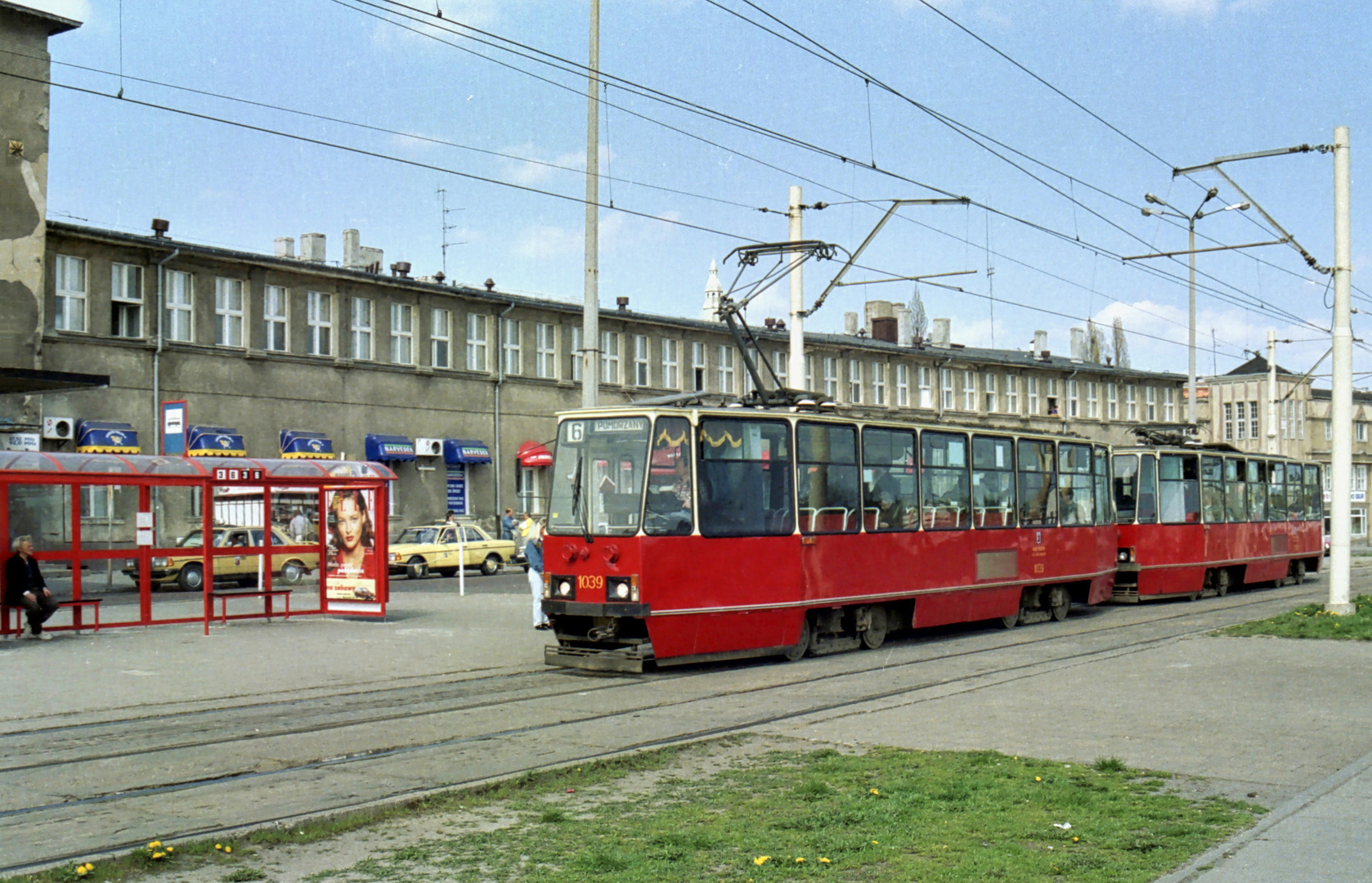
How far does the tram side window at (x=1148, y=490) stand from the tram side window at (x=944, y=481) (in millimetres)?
8721

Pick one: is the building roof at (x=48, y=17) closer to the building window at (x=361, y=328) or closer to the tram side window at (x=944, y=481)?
the building window at (x=361, y=328)

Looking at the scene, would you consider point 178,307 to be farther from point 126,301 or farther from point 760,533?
point 760,533

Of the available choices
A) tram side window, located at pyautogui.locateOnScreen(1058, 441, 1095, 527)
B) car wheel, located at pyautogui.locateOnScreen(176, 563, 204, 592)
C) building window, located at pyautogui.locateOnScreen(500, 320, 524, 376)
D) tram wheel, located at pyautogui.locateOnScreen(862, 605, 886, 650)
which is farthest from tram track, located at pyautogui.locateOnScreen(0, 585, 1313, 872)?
building window, located at pyautogui.locateOnScreen(500, 320, 524, 376)

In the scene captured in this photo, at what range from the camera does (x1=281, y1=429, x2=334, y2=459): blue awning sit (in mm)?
41312

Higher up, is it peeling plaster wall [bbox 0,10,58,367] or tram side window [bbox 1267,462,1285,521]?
peeling plaster wall [bbox 0,10,58,367]

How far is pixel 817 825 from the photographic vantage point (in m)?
7.37

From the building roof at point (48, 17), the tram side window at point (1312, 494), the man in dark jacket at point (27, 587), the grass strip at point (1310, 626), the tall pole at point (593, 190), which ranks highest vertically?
the building roof at point (48, 17)

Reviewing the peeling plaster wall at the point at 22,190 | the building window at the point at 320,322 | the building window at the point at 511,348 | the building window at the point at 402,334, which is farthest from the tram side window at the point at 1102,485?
the building window at the point at 511,348

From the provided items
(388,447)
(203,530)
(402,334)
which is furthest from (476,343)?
(203,530)

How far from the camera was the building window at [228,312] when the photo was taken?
40750 millimetres

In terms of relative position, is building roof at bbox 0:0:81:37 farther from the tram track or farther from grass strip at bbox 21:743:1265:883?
grass strip at bbox 21:743:1265:883

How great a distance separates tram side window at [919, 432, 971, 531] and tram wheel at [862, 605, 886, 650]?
139 centimetres

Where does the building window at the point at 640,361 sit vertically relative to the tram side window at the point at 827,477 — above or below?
above

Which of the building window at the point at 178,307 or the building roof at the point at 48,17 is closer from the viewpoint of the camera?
the building roof at the point at 48,17
